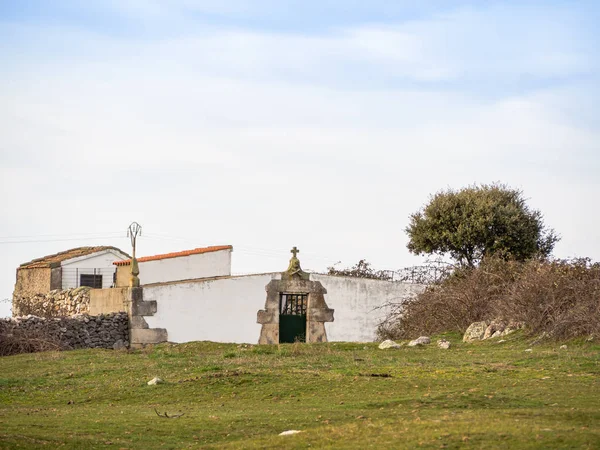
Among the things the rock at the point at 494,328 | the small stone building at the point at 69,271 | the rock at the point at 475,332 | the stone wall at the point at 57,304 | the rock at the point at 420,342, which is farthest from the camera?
the small stone building at the point at 69,271

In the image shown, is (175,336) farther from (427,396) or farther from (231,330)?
(427,396)

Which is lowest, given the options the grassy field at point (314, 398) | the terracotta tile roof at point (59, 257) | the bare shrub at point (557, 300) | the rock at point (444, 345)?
the grassy field at point (314, 398)

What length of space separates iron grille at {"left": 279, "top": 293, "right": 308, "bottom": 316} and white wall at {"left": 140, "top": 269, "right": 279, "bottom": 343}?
104 centimetres

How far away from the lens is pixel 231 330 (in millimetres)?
33938

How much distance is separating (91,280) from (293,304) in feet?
61.0

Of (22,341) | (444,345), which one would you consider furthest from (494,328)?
(22,341)

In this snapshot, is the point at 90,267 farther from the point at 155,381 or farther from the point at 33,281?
the point at 155,381

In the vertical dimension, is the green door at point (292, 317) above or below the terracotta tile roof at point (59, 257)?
below

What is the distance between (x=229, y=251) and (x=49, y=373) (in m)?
17.4

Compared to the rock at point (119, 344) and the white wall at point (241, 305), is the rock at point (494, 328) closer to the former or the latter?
the white wall at point (241, 305)

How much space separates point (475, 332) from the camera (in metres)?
25.6

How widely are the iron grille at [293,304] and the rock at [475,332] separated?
34.1ft

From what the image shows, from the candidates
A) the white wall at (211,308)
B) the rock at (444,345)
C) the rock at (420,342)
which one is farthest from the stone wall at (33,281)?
the rock at (444,345)

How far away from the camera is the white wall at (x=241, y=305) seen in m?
32.8
